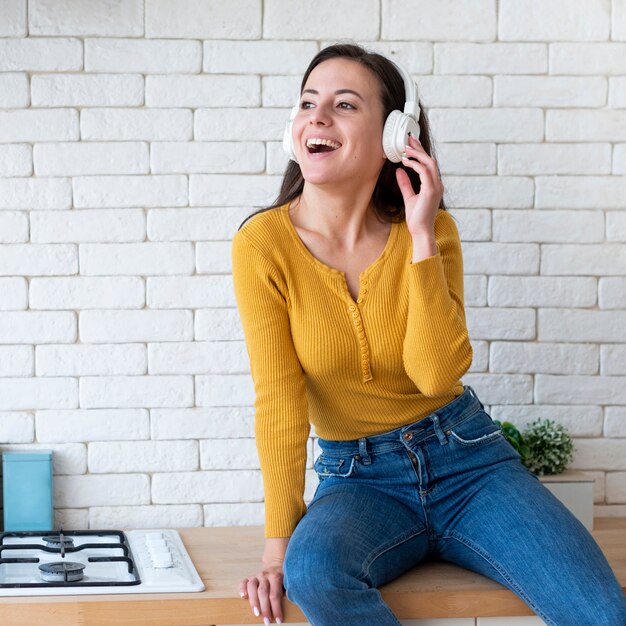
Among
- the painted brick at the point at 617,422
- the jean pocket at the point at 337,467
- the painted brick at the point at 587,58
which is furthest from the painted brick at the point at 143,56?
the painted brick at the point at 617,422

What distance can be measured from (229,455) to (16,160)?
0.82 meters

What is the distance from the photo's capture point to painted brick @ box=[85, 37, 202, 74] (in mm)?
2016

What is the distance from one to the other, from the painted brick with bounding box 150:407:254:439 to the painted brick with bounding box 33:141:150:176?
22.0 inches

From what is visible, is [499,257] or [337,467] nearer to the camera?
[337,467]

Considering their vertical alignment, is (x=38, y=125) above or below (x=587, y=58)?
below


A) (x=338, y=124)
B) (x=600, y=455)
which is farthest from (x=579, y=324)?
(x=338, y=124)

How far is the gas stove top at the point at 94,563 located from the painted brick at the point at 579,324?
3.21ft

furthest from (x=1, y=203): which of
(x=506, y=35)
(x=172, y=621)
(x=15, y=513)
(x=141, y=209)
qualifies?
(x=506, y=35)

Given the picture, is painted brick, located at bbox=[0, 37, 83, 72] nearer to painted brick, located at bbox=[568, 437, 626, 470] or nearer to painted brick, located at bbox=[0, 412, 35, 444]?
painted brick, located at bbox=[0, 412, 35, 444]

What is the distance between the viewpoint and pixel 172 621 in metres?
1.55

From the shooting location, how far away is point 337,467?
5.63ft

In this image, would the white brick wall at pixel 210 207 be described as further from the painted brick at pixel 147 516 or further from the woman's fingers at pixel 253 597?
the woman's fingers at pixel 253 597

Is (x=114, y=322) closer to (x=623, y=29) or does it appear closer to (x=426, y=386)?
(x=426, y=386)

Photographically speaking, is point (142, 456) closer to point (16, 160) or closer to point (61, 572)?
point (61, 572)
